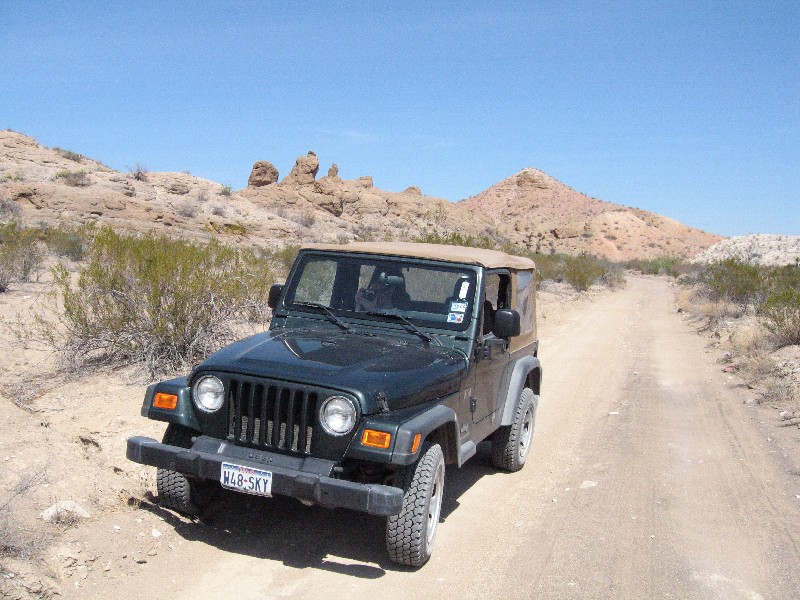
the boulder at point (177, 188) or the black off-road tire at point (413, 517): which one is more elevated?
the boulder at point (177, 188)

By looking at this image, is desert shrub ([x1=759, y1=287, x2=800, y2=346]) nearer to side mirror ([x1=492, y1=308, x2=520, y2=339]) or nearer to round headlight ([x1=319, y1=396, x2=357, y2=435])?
side mirror ([x1=492, y1=308, x2=520, y2=339])

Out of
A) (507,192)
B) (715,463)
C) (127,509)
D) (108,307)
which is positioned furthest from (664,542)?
(507,192)

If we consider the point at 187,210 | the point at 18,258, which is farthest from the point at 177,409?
the point at 187,210

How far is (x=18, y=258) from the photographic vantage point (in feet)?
45.6

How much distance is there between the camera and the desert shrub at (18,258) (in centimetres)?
1317

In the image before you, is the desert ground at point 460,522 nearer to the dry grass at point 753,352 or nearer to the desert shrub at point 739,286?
the dry grass at point 753,352

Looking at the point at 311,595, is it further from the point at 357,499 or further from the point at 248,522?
the point at 248,522

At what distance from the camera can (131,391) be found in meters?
7.72

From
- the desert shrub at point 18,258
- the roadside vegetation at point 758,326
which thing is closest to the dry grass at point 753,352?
the roadside vegetation at point 758,326

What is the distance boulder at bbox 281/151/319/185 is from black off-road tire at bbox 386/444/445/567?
39259 mm

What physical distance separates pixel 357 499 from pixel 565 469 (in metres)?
3.37

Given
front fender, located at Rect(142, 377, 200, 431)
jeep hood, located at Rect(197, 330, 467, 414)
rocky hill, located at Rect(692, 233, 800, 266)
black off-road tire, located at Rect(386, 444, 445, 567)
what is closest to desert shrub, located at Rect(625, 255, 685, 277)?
rocky hill, located at Rect(692, 233, 800, 266)

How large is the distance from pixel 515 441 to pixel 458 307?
164 centimetres

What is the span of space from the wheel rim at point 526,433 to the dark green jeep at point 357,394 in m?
0.64
